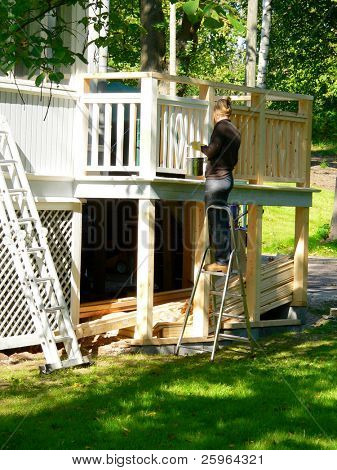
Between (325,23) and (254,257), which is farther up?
(325,23)

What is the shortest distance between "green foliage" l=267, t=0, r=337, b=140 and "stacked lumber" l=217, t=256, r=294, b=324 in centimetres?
1478

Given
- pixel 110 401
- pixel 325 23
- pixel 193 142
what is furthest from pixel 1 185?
pixel 325 23

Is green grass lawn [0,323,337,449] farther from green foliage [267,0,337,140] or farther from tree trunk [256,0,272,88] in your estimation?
green foliage [267,0,337,140]

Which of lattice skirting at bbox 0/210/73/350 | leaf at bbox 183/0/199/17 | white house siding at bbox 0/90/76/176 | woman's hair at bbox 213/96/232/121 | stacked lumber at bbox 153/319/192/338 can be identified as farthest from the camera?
stacked lumber at bbox 153/319/192/338

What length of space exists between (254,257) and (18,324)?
3.75 metres

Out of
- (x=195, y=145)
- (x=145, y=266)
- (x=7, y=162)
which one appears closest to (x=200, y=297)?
(x=145, y=266)

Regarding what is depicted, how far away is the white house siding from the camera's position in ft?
45.2

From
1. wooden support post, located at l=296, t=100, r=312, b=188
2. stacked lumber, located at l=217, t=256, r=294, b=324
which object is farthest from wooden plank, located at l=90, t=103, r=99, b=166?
wooden support post, located at l=296, t=100, r=312, b=188

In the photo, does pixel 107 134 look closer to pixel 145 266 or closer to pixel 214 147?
pixel 214 147

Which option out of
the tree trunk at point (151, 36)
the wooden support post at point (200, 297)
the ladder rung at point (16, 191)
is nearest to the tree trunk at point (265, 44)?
the tree trunk at point (151, 36)

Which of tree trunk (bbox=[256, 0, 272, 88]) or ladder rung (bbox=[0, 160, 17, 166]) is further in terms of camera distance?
tree trunk (bbox=[256, 0, 272, 88])

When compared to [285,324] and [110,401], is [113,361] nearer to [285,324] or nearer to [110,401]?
[110,401]

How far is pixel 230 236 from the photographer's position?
528 inches
